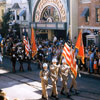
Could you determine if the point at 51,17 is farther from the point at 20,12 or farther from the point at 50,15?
the point at 20,12

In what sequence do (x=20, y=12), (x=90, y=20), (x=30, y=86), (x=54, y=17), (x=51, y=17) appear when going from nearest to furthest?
(x=30, y=86), (x=90, y=20), (x=54, y=17), (x=51, y=17), (x=20, y=12)

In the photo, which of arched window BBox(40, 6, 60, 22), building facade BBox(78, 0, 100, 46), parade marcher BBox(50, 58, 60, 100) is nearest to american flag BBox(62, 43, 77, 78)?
Answer: parade marcher BBox(50, 58, 60, 100)

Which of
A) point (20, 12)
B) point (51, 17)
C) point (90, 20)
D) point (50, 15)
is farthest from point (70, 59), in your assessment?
point (20, 12)

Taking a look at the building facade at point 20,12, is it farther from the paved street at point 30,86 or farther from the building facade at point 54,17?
the paved street at point 30,86

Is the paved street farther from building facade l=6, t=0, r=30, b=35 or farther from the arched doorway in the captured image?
building facade l=6, t=0, r=30, b=35

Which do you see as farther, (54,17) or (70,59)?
(54,17)

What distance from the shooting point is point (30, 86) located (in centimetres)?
1412

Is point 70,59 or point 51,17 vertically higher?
point 51,17

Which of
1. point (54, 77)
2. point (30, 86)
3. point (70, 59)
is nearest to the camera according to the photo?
point (54, 77)

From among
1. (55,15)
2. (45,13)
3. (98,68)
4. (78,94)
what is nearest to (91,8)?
(55,15)

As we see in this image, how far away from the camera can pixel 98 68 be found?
16.3 metres

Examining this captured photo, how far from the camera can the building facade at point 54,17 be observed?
85.0 ft

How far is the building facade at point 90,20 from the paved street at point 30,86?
27.0 ft

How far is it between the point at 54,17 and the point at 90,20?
17.9ft
